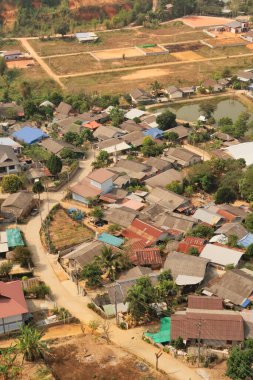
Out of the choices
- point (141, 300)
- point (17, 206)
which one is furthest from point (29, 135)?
point (141, 300)

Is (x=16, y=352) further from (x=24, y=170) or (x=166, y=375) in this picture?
(x=24, y=170)

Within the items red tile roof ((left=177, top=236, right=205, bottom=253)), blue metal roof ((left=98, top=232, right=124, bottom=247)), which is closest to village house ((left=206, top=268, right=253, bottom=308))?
red tile roof ((left=177, top=236, right=205, bottom=253))

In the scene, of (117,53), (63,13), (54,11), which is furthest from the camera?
(54,11)

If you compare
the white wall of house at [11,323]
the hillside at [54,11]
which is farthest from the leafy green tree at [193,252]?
the hillside at [54,11]

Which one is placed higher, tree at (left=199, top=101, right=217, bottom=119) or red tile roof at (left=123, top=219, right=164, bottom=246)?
tree at (left=199, top=101, right=217, bottom=119)

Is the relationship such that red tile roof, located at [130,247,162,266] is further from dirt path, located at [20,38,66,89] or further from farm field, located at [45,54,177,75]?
farm field, located at [45,54,177,75]

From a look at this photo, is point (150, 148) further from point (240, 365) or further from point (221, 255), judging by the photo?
point (240, 365)
